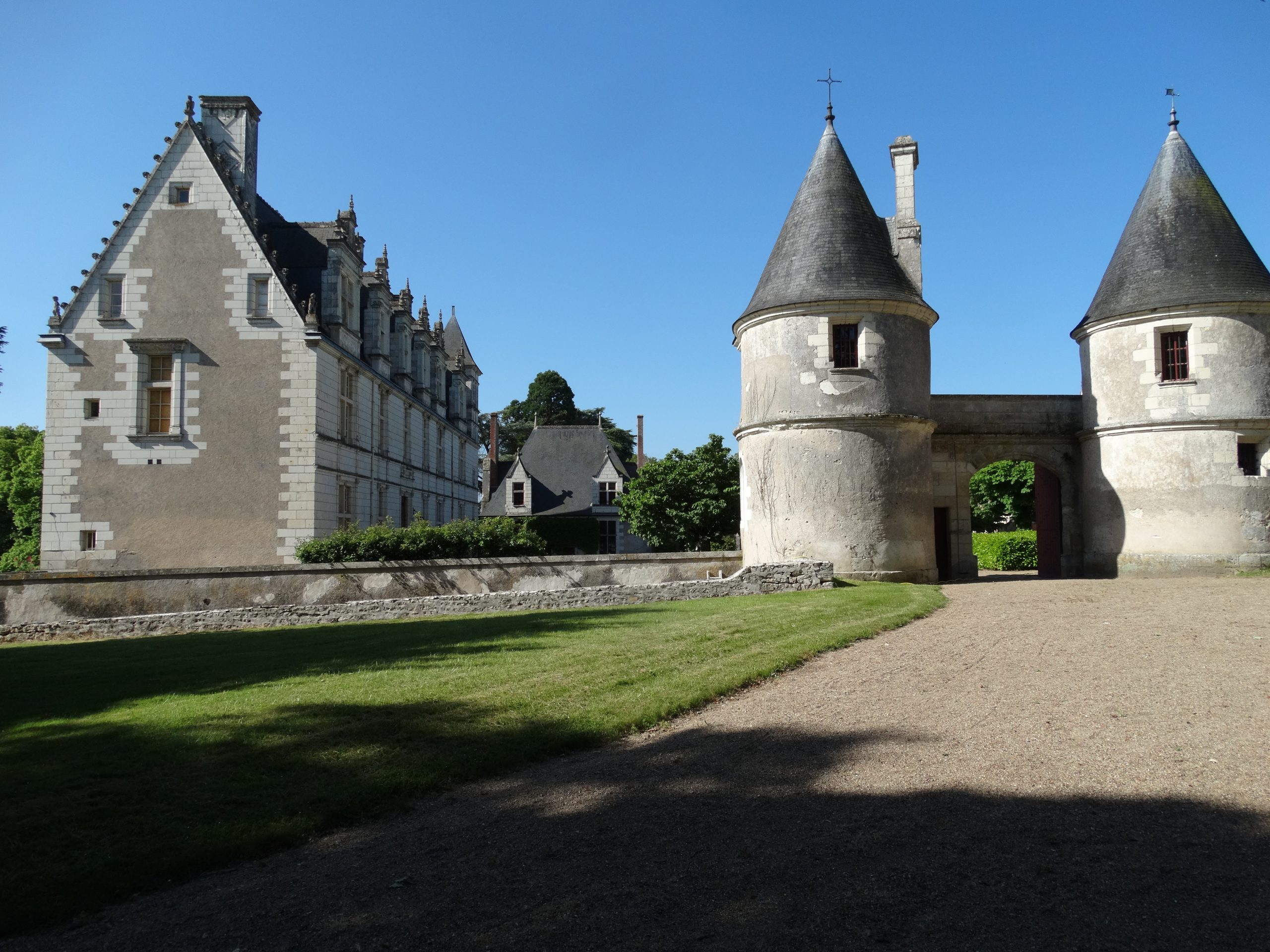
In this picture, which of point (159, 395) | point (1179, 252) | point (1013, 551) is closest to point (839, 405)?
point (1179, 252)

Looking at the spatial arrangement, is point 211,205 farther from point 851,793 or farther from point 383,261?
point 851,793

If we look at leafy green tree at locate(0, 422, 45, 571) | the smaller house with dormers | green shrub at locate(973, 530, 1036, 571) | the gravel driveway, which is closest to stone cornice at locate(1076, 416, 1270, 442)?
green shrub at locate(973, 530, 1036, 571)

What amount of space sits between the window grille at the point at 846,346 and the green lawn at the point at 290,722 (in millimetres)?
7229

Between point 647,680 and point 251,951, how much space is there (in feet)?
15.0

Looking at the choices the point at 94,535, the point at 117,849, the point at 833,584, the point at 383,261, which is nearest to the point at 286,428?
the point at 94,535

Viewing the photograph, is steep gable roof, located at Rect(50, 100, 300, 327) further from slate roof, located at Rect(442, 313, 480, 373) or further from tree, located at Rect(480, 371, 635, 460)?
tree, located at Rect(480, 371, 635, 460)

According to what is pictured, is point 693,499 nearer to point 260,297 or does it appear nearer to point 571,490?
point 571,490

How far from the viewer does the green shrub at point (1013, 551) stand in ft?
97.8

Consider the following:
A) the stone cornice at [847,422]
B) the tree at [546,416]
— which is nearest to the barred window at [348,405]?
the stone cornice at [847,422]

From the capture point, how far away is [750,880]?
11.4ft

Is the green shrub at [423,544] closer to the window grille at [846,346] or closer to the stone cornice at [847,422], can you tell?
the stone cornice at [847,422]

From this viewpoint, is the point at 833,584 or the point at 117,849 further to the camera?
the point at 833,584

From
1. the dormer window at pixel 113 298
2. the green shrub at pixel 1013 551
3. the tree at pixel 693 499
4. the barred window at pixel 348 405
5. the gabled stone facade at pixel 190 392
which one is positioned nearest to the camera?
the gabled stone facade at pixel 190 392

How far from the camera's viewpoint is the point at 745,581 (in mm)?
15594
